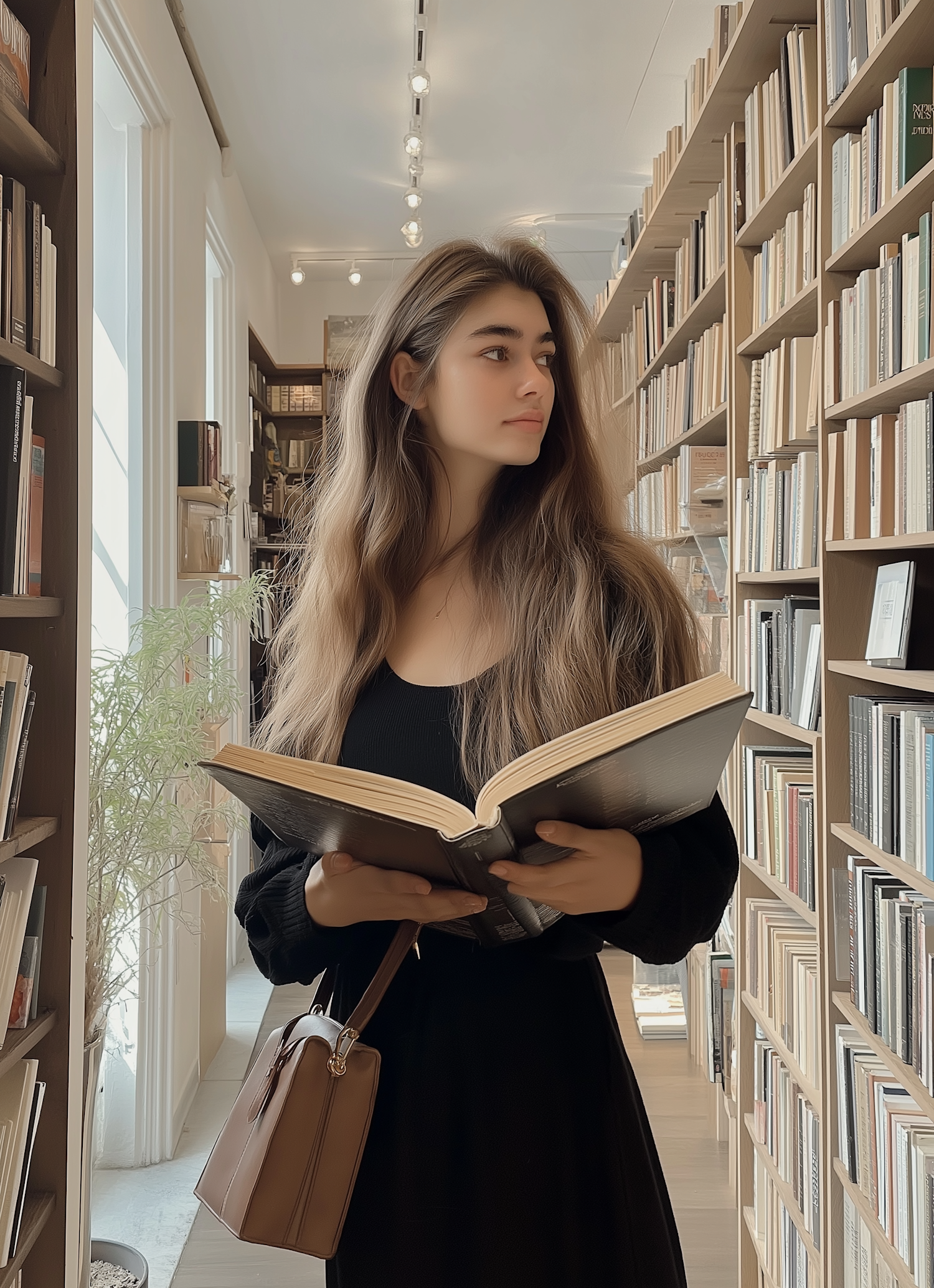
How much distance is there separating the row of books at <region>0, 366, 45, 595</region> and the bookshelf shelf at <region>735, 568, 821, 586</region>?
1271 mm

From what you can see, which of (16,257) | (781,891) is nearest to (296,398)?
(781,891)

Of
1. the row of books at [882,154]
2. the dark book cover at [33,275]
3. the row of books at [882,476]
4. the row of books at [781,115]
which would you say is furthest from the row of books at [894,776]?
the dark book cover at [33,275]

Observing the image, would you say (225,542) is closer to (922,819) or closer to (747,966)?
(747,966)

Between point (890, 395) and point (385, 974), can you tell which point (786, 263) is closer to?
point (890, 395)

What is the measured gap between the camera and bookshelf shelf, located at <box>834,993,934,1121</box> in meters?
1.34

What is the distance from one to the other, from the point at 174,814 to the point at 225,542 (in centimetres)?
156

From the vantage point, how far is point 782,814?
7.02ft

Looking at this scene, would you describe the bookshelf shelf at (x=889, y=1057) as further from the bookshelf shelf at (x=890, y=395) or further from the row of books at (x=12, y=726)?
the row of books at (x=12, y=726)

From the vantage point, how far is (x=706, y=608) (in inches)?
122

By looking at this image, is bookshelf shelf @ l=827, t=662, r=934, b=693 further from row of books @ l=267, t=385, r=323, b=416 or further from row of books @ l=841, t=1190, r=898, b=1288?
row of books @ l=267, t=385, r=323, b=416

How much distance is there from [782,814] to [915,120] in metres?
1.28

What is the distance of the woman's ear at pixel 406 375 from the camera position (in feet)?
4.03

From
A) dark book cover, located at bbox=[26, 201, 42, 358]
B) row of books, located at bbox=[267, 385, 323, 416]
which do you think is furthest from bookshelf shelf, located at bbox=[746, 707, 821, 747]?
row of books, located at bbox=[267, 385, 323, 416]

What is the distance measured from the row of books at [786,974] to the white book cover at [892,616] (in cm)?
66
